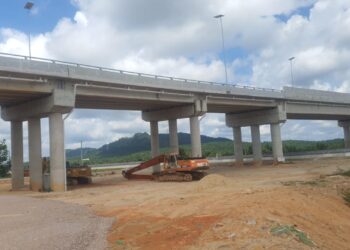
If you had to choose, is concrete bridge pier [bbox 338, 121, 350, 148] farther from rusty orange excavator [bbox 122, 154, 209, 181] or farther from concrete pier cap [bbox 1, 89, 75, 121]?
concrete pier cap [bbox 1, 89, 75, 121]

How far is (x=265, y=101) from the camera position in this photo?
57219 millimetres

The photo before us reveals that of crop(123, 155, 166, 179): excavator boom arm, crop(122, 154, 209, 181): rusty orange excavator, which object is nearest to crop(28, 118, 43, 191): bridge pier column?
crop(123, 155, 166, 179): excavator boom arm

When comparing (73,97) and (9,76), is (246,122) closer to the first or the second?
(73,97)

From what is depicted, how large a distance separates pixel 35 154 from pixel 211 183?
54.9ft

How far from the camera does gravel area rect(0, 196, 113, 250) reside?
11914 millimetres

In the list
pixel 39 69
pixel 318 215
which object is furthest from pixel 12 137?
pixel 318 215

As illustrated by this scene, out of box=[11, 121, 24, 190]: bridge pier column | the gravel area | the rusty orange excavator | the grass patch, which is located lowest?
the grass patch

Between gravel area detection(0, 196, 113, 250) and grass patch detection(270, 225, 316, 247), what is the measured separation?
14.7ft

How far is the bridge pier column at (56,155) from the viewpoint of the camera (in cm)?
3456

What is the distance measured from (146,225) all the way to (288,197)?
628cm

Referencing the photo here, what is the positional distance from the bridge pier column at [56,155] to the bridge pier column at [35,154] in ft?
14.7

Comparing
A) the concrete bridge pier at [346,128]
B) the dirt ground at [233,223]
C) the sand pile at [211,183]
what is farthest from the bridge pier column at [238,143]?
the dirt ground at [233,223]

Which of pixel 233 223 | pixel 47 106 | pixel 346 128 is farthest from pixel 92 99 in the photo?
pixel 346 128

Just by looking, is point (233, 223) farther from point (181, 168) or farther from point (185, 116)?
point (185, 116)
